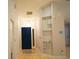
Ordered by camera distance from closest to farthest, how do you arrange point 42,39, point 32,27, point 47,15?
point 47,15 → point 42,39 → point 32,27

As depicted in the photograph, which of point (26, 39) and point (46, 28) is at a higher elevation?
point (46, 28)

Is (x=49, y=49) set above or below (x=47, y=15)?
below

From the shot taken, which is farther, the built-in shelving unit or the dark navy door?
the dark navy door

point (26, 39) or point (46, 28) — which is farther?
point (26, 39)

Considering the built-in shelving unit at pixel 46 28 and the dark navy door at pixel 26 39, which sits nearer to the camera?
the built-in shelving unit at pixel 46 28

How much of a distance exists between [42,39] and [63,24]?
6.00 feet
